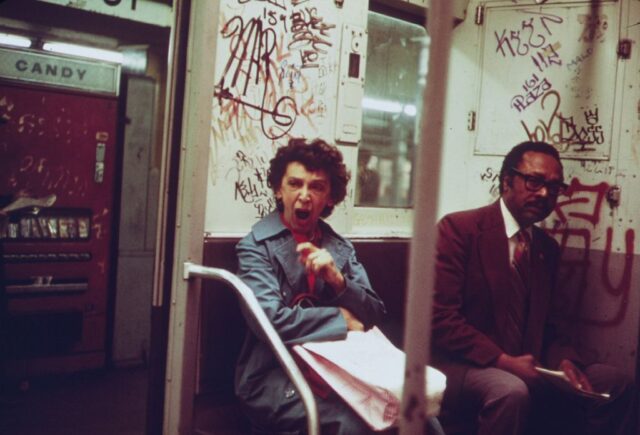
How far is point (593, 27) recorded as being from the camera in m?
3.94

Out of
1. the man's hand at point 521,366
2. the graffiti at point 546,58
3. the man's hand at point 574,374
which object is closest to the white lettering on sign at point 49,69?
the graffiti at point 546,58

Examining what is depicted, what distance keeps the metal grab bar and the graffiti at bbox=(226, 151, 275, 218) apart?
0.55 metres

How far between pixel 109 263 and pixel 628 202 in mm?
3614

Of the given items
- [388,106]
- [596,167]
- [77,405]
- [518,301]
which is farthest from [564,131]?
[77,405]

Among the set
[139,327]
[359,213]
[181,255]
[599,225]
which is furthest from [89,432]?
[599,225]

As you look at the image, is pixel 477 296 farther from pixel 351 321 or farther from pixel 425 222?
pixel 425 222

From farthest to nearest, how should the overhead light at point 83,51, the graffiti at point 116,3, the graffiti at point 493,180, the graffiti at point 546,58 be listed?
the graffiti at point 116,3 < the overhead light at point 83,51 < the graffiti at point 493,180 < the graffiti at point 546,58

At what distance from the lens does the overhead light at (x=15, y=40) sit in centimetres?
481

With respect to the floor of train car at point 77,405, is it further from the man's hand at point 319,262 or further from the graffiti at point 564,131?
the graffiti at point 564,131

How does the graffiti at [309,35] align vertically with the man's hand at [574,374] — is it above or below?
above

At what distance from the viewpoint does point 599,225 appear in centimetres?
388

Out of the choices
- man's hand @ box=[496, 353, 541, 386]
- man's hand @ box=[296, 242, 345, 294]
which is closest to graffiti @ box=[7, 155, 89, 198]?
man's hand @ box=[296, 242, 345, 294]

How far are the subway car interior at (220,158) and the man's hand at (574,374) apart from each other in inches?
25.1

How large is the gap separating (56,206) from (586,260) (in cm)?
351
